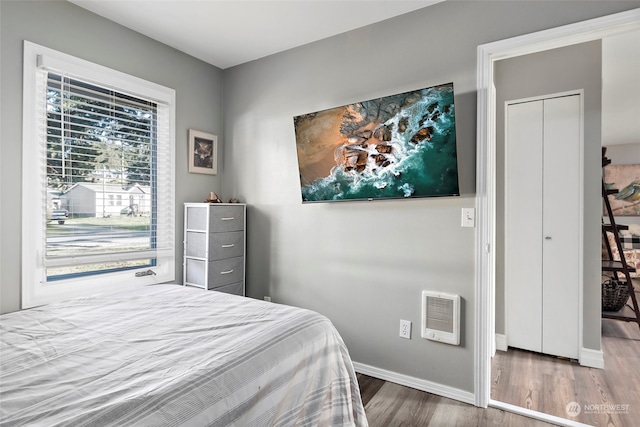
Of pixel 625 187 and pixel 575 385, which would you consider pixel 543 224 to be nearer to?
pixel 575 385

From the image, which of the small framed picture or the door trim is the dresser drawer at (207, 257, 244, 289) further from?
the door trim

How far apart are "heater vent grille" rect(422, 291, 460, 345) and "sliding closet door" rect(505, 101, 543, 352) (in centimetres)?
115

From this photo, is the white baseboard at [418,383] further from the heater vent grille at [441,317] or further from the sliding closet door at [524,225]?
the sliding closet door at [524,225]

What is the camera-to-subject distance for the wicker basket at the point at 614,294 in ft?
11.9

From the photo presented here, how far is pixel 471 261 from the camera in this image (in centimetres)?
215

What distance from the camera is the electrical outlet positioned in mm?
2350

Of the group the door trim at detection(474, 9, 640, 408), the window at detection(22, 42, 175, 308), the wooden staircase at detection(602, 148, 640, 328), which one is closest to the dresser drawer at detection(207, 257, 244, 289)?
the window at detection(22, 42, 175, 308)

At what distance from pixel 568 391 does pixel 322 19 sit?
314cm

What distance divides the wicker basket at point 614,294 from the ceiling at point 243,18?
11.7 feet

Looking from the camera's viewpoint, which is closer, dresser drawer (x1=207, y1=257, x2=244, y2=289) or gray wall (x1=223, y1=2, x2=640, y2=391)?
gray wall (x1=223, y1=2, x2=640, y2=391)

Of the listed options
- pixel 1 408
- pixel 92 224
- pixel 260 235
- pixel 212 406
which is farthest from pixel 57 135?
pixel 212 406

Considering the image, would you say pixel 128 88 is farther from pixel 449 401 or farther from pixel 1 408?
pixel 449 401

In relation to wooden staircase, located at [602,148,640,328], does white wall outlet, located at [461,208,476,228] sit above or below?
above

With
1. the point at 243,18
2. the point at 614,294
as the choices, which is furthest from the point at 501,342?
the point at 243,18
